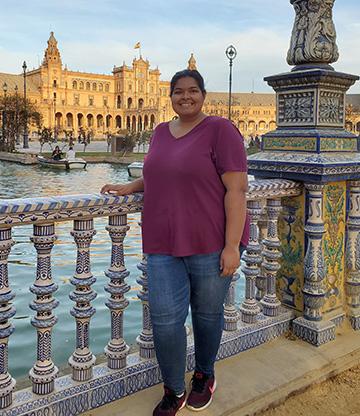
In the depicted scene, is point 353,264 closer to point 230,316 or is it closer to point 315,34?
point 230,316

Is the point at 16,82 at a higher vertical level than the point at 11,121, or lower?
higher

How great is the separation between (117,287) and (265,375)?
41.1 inches

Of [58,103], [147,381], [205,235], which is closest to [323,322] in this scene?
[147,381]

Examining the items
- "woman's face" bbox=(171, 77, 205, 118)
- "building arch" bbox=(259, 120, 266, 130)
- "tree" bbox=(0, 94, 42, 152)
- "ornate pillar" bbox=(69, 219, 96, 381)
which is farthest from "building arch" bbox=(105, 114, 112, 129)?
"woman's face" bbox=(171, 77, 205, 118)

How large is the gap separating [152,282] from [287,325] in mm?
1605

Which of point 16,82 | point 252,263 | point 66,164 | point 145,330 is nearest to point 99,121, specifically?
point 16,82

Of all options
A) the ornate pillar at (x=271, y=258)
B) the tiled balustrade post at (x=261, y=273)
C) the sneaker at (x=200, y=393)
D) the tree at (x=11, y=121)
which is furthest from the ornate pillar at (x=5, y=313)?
the tree at (x=11, y=121)

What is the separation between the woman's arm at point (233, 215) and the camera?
7.07 feet

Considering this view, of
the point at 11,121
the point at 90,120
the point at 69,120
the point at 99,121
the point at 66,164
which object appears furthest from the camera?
the point at 99,121

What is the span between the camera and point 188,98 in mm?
2219

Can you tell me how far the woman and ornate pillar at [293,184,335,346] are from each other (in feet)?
3.75

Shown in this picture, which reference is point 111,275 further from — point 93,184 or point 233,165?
point 93,184

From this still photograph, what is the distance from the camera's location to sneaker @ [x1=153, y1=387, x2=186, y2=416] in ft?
7.73

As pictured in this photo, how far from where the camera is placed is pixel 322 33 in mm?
3438
